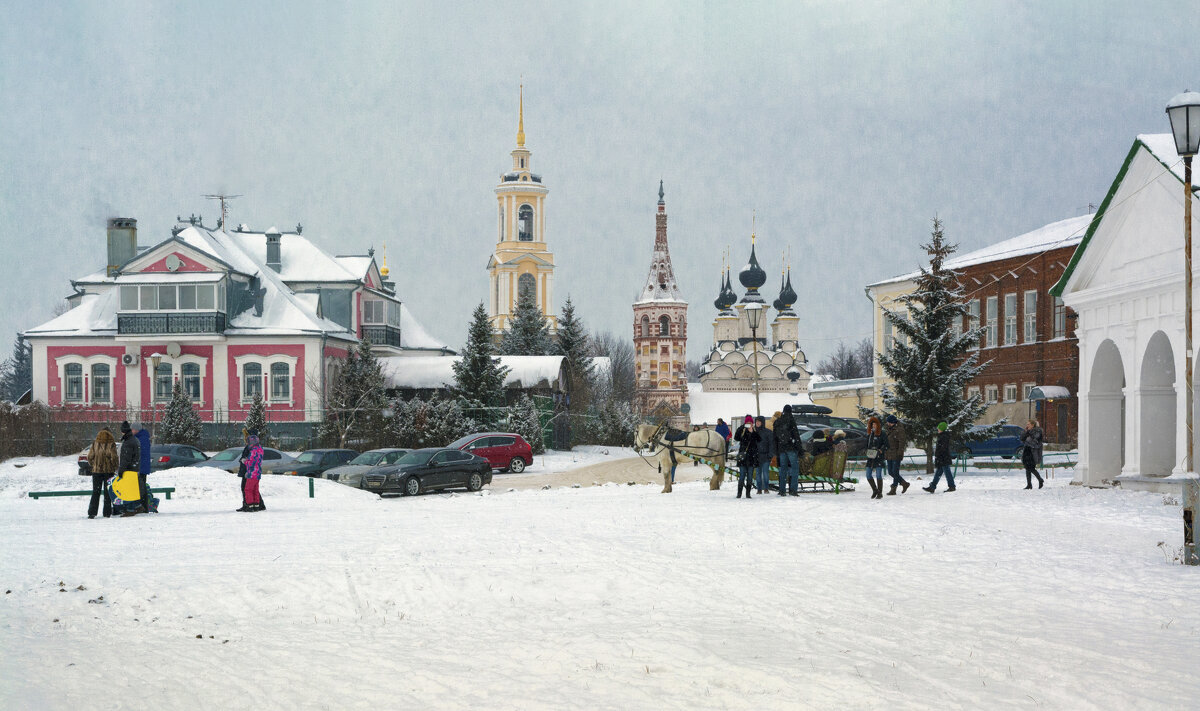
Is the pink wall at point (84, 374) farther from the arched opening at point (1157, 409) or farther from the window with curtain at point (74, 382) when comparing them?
the arched opening at point (1157, 409)

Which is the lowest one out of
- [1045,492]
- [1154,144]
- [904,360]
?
[1045,492]

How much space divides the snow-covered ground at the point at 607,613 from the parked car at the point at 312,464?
13.9 metres

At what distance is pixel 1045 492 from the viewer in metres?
24.1

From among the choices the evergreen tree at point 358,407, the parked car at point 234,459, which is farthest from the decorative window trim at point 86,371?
the parked car at point 234,459

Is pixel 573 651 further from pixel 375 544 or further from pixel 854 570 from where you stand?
pixel 375 544

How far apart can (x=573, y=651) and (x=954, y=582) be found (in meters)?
5.12

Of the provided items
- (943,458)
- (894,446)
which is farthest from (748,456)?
(943,458)

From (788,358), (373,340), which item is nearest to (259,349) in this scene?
(373,340)

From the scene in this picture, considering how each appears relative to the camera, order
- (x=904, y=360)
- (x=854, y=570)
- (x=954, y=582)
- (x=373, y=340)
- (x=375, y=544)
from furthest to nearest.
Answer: (x=373, y=340) < (x=904, y=360) < (x=375, y=544) < (x=854, y=570) < (x=954, y=582)

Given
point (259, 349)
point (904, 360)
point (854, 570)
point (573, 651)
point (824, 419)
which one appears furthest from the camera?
point (259, 349)

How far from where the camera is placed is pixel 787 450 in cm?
2433

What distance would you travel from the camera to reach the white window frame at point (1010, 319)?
156 feet

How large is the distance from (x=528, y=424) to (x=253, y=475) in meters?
27.8

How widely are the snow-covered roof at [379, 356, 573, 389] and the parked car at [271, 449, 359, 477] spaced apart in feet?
57.9
